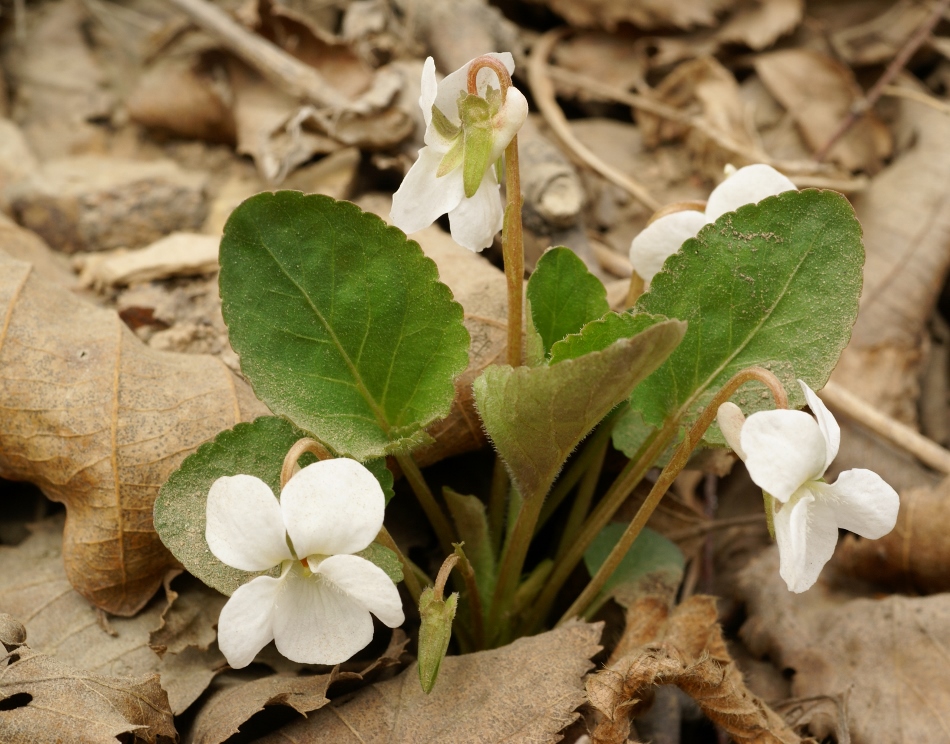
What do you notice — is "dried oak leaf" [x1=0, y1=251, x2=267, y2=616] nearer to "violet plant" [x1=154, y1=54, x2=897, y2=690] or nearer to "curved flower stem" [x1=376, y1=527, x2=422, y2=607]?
"violet plant" [x1=154, y1=54, x2=897, y2=690]

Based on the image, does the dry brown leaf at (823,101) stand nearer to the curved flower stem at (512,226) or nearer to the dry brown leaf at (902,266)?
the dry brown leaf at (902,266)

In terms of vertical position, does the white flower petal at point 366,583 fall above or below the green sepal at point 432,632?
above

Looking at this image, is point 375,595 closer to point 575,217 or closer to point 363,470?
point 363,470

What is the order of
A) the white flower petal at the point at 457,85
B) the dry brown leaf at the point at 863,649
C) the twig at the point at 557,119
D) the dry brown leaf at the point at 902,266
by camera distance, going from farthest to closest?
the twig at the point at 557,119
the dry brown leaf at the point at 902,266
the dry brown leaf at the point at 863,649
the white flower petal at the point at 457,85

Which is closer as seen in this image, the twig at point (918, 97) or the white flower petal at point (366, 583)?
the white flower petal at point (366, 583)

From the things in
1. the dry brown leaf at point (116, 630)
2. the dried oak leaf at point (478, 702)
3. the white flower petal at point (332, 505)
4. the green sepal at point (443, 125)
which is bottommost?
the dry brown leaf at point (116, 630)

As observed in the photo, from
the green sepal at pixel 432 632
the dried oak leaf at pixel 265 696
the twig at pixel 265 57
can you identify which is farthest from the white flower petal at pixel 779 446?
the twig at pixel 265 57

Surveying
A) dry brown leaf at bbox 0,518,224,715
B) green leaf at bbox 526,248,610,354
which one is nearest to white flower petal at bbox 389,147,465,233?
green leaf at bbox 526,248,610,354

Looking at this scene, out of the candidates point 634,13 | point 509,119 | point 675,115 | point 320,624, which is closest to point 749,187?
point 509,119

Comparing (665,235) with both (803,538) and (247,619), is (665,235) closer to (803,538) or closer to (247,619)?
(803,538)
